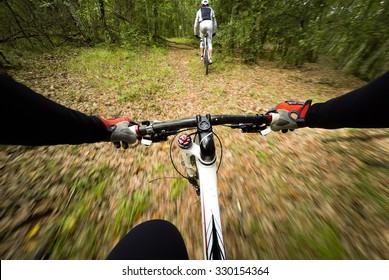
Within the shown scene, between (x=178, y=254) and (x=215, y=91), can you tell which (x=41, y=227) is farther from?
A: (x=215, y=91)

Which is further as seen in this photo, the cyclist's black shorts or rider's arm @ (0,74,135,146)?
the cyclist's black shorts

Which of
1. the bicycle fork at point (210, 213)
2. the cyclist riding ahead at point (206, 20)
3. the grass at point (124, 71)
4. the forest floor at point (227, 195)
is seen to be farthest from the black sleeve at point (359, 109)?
the cyclist riding ahead at point (206, 20)

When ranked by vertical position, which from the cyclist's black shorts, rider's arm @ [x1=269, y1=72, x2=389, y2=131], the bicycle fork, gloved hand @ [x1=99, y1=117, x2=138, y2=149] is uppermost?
rider's arm @ [x1=269, y1=72, x2=389, y2=131]

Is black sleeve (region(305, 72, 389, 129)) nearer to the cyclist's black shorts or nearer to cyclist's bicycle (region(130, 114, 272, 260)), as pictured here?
cyclist's bicycle (region(130, 114, 272, 260))

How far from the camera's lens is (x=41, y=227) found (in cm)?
249

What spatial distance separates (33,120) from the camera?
115 cm

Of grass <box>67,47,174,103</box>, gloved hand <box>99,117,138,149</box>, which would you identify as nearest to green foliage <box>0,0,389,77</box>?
grass <box>67,47,174,103</box>

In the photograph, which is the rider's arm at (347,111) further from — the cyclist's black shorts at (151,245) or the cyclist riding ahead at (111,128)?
the cyclist's black shorts at (151,245)

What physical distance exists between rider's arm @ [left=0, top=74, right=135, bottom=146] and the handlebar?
1.57 feet

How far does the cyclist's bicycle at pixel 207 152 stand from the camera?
3.80ft

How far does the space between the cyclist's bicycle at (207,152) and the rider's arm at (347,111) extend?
0.72ft

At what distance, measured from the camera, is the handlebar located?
1557 millimetres

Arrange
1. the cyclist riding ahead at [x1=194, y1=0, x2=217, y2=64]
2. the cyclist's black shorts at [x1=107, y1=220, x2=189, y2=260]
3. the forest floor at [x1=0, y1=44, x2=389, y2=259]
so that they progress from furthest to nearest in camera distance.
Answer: the cyclist riding ahead at [x1=194, y1=0, x2=217, y2=64]
the forest floor at [x1=0, y1=44, x2=389, y2=259]
the cyclist's black shorts at [x1=107, y1=220, x2=189, y2=260]
